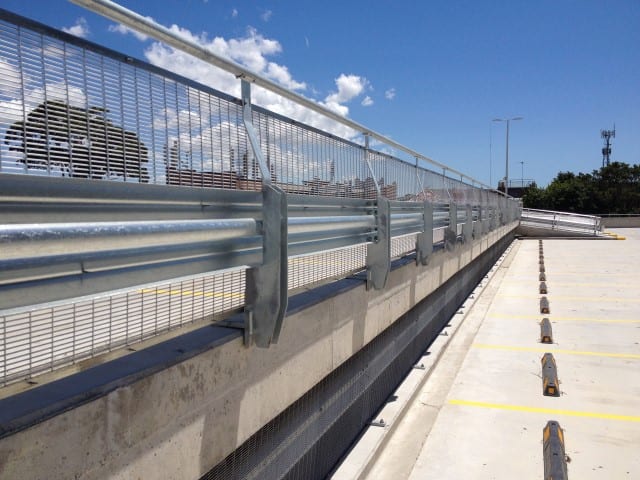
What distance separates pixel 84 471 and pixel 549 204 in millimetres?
74411

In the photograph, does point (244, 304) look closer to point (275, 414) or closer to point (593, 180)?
point (275, 414)

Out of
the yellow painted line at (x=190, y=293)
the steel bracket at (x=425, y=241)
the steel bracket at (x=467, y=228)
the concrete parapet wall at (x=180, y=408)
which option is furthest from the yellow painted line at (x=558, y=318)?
the yellow painted line at (x=190, y=293)

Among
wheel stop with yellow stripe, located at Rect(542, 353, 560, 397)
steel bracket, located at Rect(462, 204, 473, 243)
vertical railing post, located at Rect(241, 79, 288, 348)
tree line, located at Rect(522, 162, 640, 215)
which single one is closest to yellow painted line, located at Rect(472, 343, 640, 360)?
wheel stop with yellow stripe, located at Rect(542, 353, 560, 397)

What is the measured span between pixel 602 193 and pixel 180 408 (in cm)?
7335

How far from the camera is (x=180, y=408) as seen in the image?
7.65 ft

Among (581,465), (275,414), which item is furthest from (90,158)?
(581,465)

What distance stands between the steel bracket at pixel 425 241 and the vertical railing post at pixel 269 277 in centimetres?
404

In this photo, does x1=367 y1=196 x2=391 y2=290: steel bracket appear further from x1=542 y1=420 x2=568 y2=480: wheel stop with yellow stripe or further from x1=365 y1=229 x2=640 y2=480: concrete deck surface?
x1=542 y1=420 x2=568 y2=480: wheel stop with yellow stripe

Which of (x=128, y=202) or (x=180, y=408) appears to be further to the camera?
(x=180, y=408)

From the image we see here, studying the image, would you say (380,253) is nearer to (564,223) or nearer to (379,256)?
(379,256)

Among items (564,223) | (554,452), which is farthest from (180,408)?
(564,223)

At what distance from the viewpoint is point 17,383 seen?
1.87 m

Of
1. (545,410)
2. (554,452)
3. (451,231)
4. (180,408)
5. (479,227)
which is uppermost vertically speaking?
(451,231)

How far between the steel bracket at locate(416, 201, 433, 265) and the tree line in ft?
217
